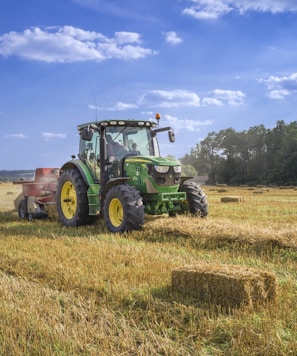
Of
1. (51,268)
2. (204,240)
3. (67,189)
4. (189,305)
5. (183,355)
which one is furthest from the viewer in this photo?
(67,189)

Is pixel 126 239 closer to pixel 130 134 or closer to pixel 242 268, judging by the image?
pixel 130 134

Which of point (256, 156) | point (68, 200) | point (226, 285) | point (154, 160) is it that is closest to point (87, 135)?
point (154, 160)

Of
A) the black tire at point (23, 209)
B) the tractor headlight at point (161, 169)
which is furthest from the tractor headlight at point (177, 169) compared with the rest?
the black tire at point (23, 209)

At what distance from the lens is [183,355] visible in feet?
11.7

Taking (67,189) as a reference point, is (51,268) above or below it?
below

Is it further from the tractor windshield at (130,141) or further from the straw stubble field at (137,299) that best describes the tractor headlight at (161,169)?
the straw stubble field at (137,299)

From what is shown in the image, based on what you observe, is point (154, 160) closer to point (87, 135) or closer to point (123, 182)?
point (123, 182)

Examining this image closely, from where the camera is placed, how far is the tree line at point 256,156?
59656 millimetres

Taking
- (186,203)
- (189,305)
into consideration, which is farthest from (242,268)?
(186,203)

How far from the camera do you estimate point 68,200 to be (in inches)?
436

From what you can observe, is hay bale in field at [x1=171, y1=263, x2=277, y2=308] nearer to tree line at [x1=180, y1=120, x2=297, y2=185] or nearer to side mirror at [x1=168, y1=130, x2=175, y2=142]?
side mirror at [x1=168, y1=130, x2=175, y2=142]

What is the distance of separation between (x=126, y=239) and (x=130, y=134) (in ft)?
9.29

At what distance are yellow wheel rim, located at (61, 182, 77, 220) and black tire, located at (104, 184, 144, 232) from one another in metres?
1.78

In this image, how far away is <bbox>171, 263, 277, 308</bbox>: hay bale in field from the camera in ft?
14.6
